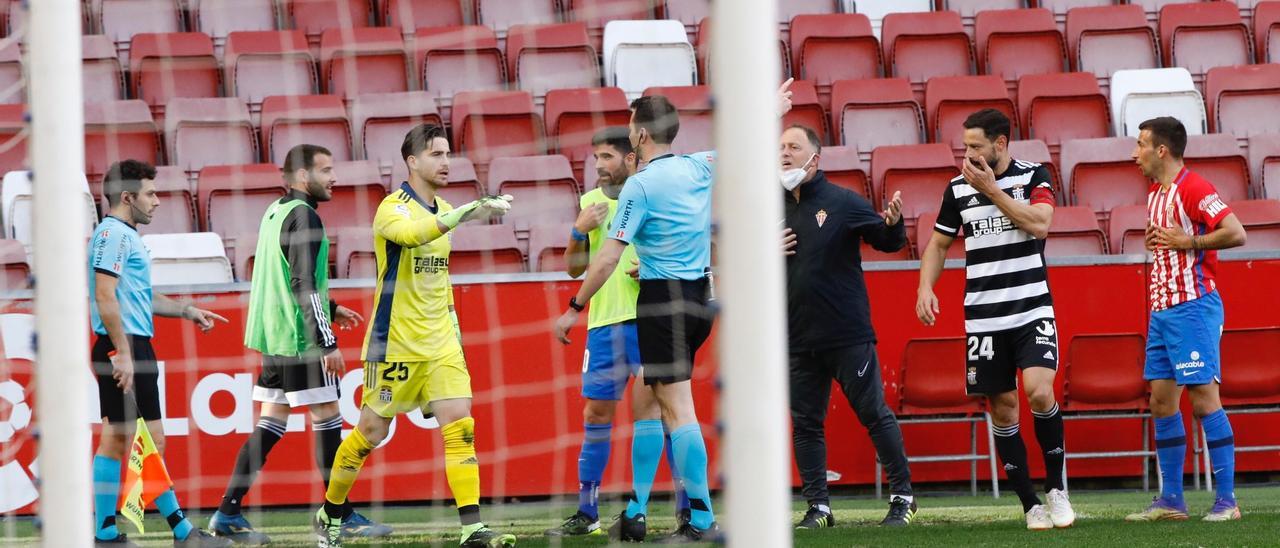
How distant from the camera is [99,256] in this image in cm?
656

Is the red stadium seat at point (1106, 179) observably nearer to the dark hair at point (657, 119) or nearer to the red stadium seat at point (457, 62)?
the red stadium seat at point (457, 62)

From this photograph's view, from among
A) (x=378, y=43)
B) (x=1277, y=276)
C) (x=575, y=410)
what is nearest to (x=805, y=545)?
(x=575, y=410)

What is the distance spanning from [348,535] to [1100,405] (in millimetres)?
4320

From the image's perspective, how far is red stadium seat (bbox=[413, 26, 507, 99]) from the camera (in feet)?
35.3

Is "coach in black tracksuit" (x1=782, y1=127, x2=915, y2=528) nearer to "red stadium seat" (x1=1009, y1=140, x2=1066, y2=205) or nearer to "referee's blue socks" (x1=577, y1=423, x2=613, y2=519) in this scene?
"referee's blue socks" (x1=577, y1=423, x2=613, y2=519)

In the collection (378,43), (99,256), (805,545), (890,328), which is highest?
(378,43)

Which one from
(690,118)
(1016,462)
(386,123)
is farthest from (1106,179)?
(386,123)

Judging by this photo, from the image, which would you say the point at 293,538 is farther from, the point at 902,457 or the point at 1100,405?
the point at 1100,405

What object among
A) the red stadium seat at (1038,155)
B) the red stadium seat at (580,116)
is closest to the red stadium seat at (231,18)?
the red stadium seat at (580,116)

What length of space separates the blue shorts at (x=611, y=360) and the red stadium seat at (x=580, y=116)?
299cm

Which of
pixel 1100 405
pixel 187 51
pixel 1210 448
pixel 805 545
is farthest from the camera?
pixel 187 51

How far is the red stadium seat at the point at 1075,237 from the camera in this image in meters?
9.38

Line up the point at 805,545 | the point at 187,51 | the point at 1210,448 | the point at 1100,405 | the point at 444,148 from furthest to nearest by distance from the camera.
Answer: the point at 187,51 → the point at 1100,405 → the point at 1210,448 → the point at 444,148 → the point at 805,545

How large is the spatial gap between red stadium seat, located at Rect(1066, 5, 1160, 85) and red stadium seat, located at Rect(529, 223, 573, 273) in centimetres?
471
